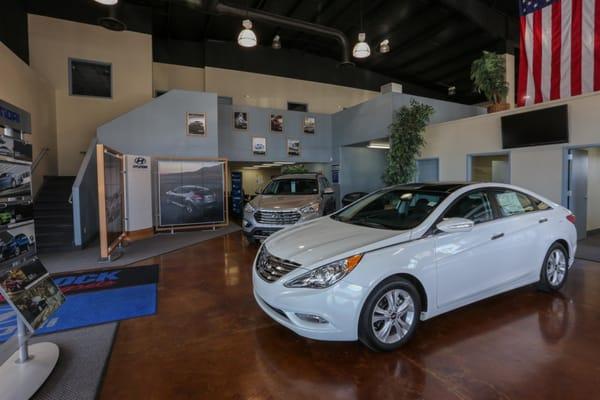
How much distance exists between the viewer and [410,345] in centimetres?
246

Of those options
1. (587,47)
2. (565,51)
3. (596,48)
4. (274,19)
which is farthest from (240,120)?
(596,48)

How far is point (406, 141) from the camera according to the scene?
25.1ft

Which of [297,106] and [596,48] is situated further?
[297,106]

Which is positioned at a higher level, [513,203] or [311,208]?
[513,203]

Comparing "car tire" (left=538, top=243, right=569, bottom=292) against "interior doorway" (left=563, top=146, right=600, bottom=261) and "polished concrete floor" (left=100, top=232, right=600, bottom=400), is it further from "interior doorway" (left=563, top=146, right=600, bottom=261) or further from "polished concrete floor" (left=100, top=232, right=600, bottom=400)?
"interior doorway" (left=563, top=146, right=600, bottom=261)

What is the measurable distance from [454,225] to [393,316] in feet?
2.86

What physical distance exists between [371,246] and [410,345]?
0.91 meters

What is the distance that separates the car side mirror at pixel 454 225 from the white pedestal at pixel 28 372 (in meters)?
3.04

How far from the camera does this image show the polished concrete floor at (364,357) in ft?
6.43

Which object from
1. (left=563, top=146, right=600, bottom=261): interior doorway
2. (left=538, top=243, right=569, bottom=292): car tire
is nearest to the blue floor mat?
(left=538, top=243, right=569, bottom=292): car tire

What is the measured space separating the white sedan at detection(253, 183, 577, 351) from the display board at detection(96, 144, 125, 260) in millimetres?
3683

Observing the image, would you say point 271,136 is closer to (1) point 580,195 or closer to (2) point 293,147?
(2) point 293,147

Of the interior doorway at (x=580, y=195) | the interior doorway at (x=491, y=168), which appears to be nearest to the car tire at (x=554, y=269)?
the interior doorway at (x=580, y=195)

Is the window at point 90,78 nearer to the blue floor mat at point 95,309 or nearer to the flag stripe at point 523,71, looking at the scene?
the blue floor mat at point 95,309
